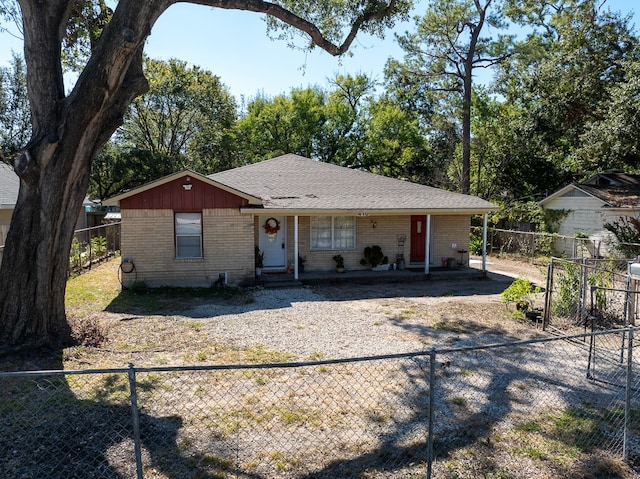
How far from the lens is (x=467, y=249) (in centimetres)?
1658

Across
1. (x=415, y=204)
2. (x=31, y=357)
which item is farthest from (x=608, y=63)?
(x=31, y=357)

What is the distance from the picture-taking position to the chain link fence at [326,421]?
4.26 m

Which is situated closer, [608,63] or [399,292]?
[399,292]

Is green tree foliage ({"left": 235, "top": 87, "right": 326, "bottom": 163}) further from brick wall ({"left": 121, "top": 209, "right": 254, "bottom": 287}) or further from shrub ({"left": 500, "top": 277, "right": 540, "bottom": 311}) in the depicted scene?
shrub ({"left": 500, "top": 277, "right": 540, "bottom": 311})

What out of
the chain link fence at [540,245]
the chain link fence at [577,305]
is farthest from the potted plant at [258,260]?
the chain link fence at [540,245]

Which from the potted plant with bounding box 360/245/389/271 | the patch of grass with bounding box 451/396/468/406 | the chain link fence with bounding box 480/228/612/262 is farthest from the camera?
the chain link fence with bounding box 480/228/612/262

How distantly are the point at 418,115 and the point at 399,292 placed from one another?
2256 cm

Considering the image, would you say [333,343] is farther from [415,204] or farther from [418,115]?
[418,115]

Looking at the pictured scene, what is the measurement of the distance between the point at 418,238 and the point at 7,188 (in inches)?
612

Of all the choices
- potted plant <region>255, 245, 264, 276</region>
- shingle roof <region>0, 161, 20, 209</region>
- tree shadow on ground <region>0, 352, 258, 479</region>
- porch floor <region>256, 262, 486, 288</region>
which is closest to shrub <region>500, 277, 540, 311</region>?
porch floor <region>256, 262, 486, 288</region>

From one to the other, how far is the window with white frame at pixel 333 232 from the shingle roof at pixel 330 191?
0.77m

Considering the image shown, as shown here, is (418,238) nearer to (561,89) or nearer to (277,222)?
(277,222)

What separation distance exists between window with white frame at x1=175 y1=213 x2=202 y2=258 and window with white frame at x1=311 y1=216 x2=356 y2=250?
3864 millimetres

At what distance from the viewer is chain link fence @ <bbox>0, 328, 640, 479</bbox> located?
426cm
